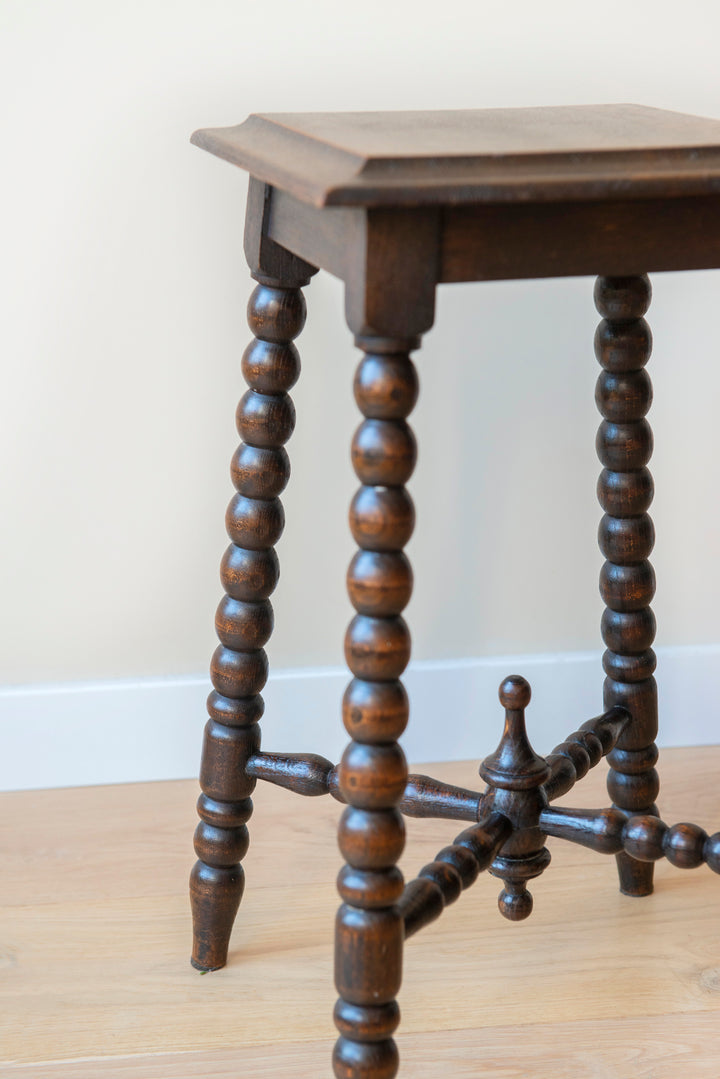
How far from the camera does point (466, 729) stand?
1.38 m

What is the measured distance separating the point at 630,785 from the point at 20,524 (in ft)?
A: 2.25

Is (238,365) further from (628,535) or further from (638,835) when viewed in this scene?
(638,835)

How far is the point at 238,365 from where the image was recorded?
1261 millimetres

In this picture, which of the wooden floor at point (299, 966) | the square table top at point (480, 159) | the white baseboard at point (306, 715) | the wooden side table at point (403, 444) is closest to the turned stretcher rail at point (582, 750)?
the wooden side table at point (403, 444)

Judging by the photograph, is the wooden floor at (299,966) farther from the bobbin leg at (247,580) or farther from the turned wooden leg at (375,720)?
the turned wooden leg at (375,720)

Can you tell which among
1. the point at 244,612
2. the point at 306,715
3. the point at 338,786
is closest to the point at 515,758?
the point at 338,786

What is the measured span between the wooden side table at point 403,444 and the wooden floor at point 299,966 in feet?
0.24

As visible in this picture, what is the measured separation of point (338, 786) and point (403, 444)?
36 centimetres

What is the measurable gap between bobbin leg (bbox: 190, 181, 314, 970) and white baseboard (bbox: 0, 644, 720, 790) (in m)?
0.33

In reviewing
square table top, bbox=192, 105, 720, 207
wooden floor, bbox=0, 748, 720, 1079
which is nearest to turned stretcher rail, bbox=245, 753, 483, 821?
wooden floor, bbox=0, 748, 720, 1079

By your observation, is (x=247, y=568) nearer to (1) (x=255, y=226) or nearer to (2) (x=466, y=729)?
(1) (x=255, y=226)

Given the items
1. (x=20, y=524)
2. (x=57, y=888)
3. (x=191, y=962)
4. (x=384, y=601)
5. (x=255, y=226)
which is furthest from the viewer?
(x=20, y=524)

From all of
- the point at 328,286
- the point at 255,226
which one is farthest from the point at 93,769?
the point at 255,226

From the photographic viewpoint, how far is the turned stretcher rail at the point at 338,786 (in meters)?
0.95
